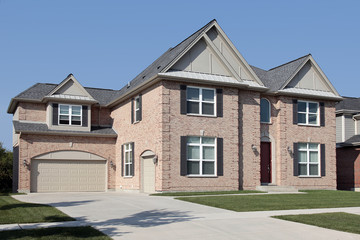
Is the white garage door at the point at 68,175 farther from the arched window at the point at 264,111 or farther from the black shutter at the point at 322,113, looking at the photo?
the black shutter at the point at 322,113

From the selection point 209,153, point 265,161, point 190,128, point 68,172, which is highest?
point 190,128

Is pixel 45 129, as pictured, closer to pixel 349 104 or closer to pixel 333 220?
pixel 333 220

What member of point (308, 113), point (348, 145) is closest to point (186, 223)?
point (308, 113)

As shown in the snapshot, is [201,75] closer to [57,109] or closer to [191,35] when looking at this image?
[191,35]

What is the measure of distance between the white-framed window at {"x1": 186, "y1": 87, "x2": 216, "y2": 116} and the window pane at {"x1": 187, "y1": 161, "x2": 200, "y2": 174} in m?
2.65

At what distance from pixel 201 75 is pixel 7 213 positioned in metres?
12.9

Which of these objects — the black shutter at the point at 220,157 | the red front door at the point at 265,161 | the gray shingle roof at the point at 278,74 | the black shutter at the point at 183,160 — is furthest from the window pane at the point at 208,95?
the red front door at the point at 265,161

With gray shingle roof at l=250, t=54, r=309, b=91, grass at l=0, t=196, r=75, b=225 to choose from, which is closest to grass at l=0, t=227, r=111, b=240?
grass at l=0, t=196, r=75, b=225

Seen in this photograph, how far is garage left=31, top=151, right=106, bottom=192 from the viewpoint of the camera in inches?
1083

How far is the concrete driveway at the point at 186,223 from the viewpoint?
406 inches

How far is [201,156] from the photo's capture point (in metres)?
23.2

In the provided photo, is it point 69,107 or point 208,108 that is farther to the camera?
point 69,107

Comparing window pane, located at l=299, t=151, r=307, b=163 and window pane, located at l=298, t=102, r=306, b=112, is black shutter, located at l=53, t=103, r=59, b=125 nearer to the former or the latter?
window pane, located at l=298, t=102, r=306, b=112

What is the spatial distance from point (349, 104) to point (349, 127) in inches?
82.2
